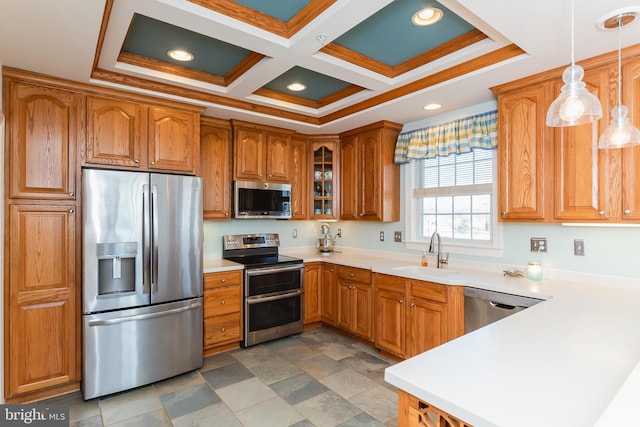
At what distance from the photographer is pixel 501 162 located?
270 cm

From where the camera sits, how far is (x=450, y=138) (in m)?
3.30

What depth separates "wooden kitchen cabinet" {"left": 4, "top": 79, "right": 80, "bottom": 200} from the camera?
93.7 inches

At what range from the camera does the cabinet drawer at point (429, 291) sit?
2734 millimetres

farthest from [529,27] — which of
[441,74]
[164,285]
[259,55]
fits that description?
[164,285]

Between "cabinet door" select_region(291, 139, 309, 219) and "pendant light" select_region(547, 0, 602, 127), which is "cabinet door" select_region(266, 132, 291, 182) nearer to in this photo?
"cabinet door" select_region(291, 139, 309, 219)

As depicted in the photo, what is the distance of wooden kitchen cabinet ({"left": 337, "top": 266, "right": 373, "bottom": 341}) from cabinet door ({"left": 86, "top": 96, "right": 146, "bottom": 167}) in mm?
2320

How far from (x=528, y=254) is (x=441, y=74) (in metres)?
1.65

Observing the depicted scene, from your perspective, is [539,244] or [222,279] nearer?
[539,244]

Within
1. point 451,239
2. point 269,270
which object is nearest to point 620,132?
point 451,239

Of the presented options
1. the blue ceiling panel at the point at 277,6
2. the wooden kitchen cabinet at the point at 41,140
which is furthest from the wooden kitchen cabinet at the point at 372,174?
the wooden kitchen cabinet at the point at 41,140

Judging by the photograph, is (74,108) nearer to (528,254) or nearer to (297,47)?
(297,47)

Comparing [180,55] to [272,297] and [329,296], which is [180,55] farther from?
[329,296]

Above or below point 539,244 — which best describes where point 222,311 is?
below

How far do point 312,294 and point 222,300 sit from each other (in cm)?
112
